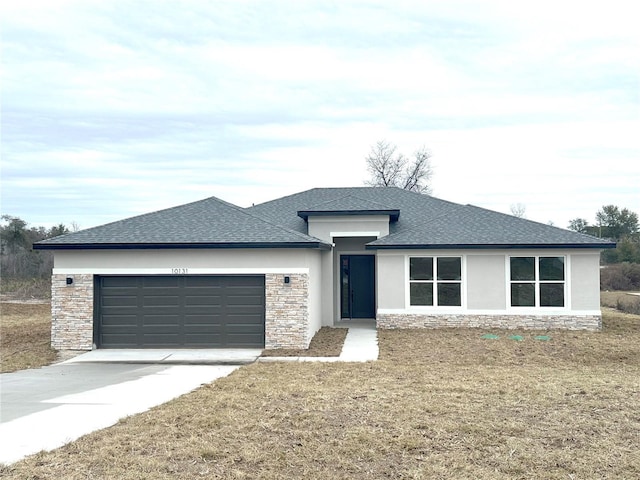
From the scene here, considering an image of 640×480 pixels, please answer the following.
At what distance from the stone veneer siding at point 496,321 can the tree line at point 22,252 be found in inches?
1095

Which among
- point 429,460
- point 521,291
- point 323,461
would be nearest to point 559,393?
point 429,460

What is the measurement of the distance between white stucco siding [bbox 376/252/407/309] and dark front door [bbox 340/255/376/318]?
2089 mm

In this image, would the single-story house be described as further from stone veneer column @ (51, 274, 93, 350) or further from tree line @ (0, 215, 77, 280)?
tree line @ (0, 215, 77, 280)

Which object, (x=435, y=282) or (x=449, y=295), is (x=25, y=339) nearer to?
(x=435, y=282)

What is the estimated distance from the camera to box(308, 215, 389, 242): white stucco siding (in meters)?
19.2

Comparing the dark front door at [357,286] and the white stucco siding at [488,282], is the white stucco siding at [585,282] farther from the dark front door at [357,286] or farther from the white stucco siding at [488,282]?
the dark front door at [357,286]

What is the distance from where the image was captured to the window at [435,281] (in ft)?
59.7

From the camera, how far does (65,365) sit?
13266 millimetres

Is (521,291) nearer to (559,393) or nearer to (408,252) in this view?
(408,252)

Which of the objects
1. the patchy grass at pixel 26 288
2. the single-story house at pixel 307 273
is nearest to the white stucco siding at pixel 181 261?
the single-story house at pixel 307 273

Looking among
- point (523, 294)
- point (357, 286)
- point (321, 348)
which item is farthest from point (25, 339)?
point (523, 294)

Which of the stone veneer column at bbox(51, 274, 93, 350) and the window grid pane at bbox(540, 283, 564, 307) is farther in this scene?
the window grid pane at bbox(540, 283, 564, 307)

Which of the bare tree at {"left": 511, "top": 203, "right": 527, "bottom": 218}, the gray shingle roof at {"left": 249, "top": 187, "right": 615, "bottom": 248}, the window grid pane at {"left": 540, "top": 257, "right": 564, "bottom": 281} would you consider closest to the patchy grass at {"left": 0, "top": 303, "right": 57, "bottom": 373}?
the gray shingle roof at {"left": 249, "top": 187, "right": 615, "bottom": 248}

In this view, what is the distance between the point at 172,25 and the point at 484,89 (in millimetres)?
11504
